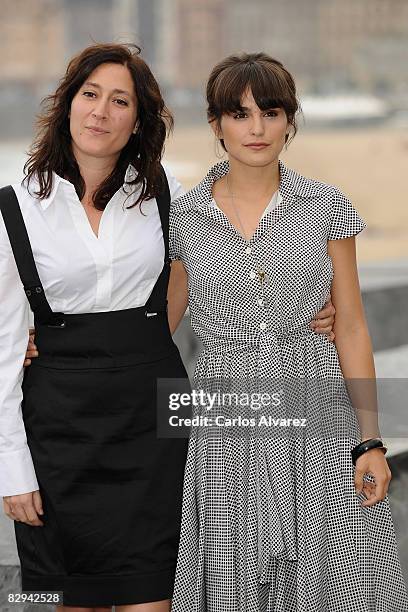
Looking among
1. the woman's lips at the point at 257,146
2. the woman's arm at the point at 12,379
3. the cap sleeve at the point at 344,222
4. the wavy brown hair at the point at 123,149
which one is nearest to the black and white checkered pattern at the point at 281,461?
the cap sleeve at the point at 344,222

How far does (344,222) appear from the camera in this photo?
80.6 inches

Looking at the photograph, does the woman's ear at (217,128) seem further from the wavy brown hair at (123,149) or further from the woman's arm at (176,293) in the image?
the woman's arm at (176,293)

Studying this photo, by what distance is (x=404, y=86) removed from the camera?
45.8 metres

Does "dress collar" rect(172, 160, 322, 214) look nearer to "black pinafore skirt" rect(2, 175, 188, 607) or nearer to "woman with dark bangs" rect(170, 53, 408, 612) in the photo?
"woman with dark bangs" rect(170, 53, 408, 612)

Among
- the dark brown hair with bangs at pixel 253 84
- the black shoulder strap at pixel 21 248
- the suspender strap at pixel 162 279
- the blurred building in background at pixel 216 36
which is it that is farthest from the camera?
the blurred building in background at pixel 216 36

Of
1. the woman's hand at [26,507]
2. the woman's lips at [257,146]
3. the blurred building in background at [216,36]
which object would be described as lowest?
the woman's hand at [26,507]

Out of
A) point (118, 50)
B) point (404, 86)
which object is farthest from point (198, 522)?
point (404, 86)

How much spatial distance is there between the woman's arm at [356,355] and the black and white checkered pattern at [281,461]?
3 centimetres

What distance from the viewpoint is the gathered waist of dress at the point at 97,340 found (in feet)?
7.09

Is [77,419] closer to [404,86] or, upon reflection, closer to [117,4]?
[404,86]

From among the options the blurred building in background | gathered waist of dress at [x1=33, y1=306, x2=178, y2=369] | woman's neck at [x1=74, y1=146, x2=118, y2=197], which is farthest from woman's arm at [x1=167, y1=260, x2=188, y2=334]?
the blurred building in background

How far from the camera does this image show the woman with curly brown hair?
7.07ft

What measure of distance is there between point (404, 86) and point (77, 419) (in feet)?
150

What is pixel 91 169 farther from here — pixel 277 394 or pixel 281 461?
pixel 281 461
